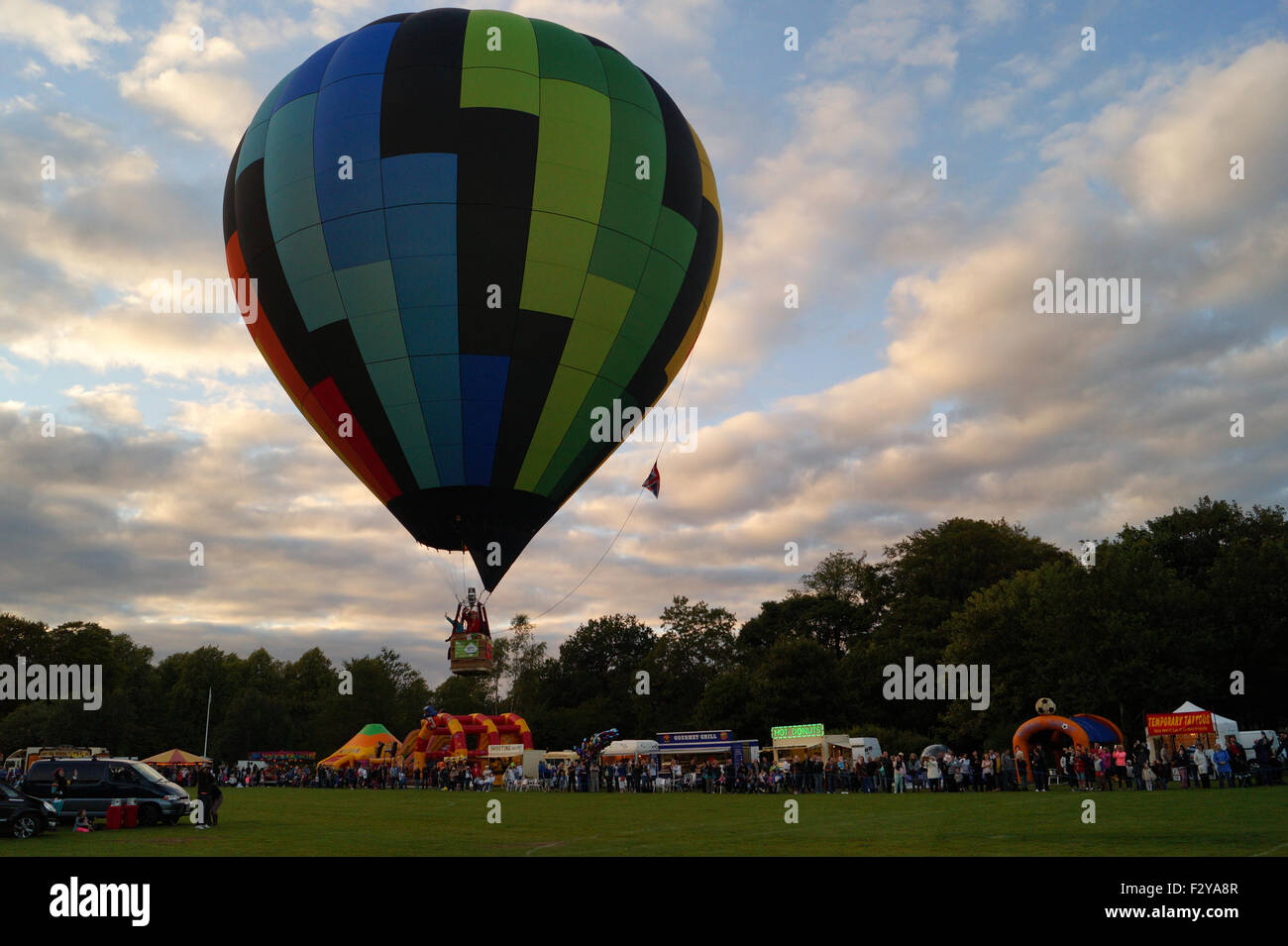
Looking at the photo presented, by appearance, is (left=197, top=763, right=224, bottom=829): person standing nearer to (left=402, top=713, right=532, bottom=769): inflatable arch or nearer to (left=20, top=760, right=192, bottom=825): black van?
(left=20, top=760, right=192, bottom=825): black van

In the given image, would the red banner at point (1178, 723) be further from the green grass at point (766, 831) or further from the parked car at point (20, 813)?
the parked car at point (20, 813)

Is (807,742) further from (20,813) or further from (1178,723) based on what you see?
(20,813)

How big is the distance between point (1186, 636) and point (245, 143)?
4136cm

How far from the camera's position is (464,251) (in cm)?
2236

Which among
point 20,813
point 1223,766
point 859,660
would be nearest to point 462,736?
point 859,660

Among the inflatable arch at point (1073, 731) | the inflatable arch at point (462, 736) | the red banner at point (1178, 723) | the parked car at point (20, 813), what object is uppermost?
the parked car at point (20, 813)

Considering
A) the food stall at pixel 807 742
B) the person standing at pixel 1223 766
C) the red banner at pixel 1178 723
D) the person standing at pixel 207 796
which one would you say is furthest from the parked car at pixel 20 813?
the red banner at pixel 1178 723

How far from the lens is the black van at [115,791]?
21734 mm

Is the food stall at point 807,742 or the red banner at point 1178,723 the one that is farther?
the food stall at point 807,742

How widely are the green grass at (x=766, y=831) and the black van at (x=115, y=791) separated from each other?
641 mm

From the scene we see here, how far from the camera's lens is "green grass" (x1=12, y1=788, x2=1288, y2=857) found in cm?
1423

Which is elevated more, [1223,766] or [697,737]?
[1223,766]

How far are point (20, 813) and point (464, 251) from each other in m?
13.6

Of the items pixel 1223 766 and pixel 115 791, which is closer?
pixel 115 791
